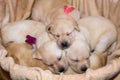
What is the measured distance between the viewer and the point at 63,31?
4.90ft

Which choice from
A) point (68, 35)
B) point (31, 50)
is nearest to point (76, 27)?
point (68, 35)

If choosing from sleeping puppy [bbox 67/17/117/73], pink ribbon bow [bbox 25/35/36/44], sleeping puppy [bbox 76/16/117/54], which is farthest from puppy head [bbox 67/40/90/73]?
pink ribbon bow [bbox 25/35/36/44]

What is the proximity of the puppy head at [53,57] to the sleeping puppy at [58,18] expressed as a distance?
0.04m

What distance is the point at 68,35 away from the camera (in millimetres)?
1514

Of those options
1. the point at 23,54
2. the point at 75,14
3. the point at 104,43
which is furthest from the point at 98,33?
the point at 23,54

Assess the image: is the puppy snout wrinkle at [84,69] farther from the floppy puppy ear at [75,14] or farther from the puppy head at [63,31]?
the floppy puppy ear at [75,14]

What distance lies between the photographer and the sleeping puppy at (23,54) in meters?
1.52

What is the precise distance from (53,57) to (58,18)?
281 mm

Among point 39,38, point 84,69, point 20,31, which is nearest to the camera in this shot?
point 84,69

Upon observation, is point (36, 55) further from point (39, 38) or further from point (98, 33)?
point (98, 33)

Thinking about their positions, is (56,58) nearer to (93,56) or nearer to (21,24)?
(93,56)

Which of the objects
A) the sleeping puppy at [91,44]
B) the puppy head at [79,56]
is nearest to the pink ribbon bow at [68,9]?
the sleeping puppy at [91,44]

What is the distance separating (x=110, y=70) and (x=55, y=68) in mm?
291

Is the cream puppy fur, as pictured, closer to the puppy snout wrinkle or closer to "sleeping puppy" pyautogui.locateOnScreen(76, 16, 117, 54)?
the puppy snout wrinkle
